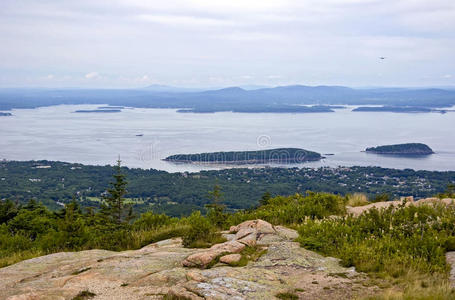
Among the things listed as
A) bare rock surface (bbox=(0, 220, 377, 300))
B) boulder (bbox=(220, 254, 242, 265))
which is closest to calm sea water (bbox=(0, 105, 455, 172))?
bare rock surface (bbox=(0, 220, 377, 300))

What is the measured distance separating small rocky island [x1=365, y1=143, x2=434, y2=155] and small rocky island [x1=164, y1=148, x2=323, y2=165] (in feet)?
54.9

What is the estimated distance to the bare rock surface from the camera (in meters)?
4.55

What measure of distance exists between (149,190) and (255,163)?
27.1m

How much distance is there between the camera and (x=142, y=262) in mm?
5883

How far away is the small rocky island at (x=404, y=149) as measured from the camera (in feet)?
283

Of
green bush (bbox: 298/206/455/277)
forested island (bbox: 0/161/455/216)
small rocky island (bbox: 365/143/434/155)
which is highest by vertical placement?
green bush (bbox: 298/206/455/277)

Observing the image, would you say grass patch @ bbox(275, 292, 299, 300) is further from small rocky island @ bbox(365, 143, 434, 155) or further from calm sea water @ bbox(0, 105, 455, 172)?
small rocky island @ bbox(365, 143, 434, 155)

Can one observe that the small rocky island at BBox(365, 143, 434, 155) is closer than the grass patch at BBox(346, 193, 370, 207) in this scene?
No

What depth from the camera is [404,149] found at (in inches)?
3447

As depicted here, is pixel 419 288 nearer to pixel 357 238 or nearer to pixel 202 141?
pixel 357 238

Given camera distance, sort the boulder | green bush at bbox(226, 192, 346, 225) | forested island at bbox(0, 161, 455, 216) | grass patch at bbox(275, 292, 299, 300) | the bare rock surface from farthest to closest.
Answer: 1. forested island at bbox(0, 161, 455, 216)
2. green bush at bbox(226, 192, 346, 225)
3. the boulder
4. the bare rock surface
5. grass patch at bbox(275, 292, 299, 300)

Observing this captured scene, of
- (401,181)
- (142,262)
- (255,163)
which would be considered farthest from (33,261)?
(255,163)

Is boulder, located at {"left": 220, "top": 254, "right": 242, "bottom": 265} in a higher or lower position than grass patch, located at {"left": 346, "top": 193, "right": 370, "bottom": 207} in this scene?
higher

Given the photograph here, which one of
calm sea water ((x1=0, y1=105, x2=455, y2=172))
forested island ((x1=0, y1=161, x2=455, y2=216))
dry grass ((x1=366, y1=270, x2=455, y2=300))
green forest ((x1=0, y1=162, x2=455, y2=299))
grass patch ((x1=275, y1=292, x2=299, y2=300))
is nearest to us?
dry grass ((x1=366, y1=270, x2=455, y2=300))
